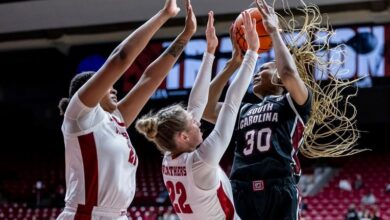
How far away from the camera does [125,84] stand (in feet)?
43.1

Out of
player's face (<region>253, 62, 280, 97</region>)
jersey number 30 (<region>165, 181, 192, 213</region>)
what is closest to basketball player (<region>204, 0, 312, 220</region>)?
player's face (<region>253, 62, 280, 97</region>)

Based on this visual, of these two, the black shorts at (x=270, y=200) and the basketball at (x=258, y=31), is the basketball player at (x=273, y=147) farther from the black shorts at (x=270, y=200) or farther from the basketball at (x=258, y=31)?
the basketball at (x=258, y=31)

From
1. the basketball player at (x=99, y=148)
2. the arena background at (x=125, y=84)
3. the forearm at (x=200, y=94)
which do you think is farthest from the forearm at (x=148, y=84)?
the arena background at (x=125, y=84)

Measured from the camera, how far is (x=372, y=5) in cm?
1258

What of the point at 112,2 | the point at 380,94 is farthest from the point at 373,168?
the point at 112,2

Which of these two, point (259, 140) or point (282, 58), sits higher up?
point (282, 58)

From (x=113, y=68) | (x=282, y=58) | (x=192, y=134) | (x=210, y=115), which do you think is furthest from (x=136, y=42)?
(x=210, y=115)

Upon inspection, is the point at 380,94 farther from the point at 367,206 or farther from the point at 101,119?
the point at 101,119

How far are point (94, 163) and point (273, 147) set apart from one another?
3.32 ft

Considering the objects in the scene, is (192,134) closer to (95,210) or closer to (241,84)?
(241,84)

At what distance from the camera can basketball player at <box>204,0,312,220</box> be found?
3029 millimetres

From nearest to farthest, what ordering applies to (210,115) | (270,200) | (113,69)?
(113,69) < (270,200) < (210,115)

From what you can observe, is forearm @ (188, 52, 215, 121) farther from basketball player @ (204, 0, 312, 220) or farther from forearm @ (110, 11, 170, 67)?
forearm @ (110, 11, 170, 67)

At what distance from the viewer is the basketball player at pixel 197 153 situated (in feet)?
8.55
